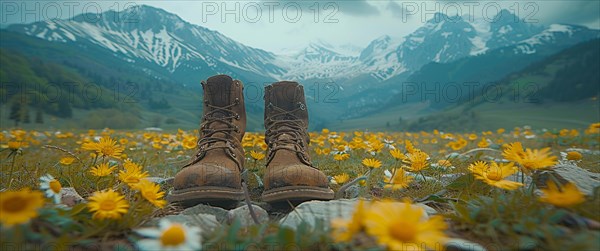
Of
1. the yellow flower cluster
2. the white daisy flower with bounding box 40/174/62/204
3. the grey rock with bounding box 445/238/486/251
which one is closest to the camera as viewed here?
the yellow flower cluster

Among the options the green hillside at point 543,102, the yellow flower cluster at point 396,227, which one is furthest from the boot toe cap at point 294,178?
the green hillside at point 543,102

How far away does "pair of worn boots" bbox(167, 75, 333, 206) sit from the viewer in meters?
2.55

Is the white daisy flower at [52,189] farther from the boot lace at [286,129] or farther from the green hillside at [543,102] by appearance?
the green hillside at [543,102]

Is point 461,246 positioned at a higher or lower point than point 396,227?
lower

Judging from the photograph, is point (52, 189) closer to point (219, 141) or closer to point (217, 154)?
point (217, 154)

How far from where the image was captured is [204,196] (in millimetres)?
2494

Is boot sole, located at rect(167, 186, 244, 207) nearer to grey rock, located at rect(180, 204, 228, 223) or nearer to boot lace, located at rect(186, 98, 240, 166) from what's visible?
grey rock, located at rect(180, 204, 228, 223)

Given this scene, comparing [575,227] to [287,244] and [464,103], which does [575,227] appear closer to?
[287,244]

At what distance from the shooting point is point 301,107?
384 centimetres

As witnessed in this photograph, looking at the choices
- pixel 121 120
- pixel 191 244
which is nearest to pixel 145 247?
pixel 191 244

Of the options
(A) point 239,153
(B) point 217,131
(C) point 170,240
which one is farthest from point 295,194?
(C) point 170,240

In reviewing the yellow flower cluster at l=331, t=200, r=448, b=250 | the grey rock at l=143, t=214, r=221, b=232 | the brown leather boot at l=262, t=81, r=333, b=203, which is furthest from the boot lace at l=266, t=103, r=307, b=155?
the yellow flower cluster at l=331, t=200, r=448, b=250

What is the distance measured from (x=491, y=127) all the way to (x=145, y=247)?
110 m

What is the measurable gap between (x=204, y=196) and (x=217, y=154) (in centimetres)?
62
